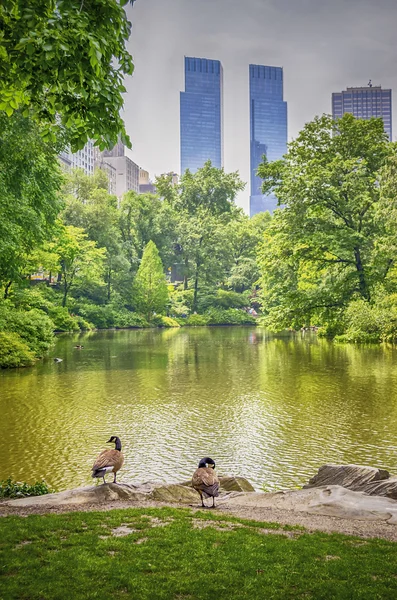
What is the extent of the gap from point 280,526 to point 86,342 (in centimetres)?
4036

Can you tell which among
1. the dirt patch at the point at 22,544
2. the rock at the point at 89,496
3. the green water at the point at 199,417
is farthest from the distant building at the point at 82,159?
the dirt patch at the point at 22,544

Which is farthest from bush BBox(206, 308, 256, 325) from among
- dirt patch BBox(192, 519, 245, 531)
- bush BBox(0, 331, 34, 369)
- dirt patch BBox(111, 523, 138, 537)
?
dirt patch BBox(111, 523, 138, 537)

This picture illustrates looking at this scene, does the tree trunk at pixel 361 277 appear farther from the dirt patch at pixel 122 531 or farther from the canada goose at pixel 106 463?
the dirt patch at pixel 122 531

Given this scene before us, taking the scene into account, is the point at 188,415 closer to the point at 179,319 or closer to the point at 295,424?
the point at 295,424

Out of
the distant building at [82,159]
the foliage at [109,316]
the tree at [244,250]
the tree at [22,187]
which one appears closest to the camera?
the tree at [22,187]

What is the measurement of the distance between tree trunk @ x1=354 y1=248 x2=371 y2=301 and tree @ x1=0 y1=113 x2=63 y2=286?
23.5 m

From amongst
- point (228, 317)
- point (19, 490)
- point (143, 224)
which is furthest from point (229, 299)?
point (19, 490)

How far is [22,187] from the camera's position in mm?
24047

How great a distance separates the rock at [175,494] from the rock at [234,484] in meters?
0.85

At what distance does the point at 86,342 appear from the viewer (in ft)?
153

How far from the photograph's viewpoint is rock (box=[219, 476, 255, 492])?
1083cm

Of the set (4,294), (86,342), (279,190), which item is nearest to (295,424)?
(4,294)

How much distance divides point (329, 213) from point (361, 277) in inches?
218

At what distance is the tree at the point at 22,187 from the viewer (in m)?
21.5
